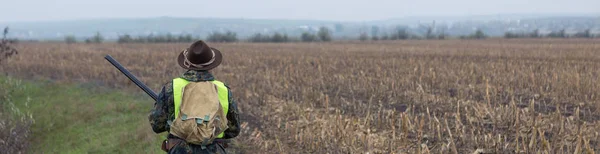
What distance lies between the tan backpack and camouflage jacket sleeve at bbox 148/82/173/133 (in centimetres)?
17

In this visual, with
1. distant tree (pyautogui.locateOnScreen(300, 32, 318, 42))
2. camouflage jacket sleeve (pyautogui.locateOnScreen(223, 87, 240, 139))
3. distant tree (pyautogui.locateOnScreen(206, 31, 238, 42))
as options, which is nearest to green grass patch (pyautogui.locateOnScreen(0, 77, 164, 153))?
camouflage jacket sleeve (pyautogui.locateOnScreen(223, 87, 240, 139))

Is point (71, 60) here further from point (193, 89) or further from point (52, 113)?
point (193, 89)

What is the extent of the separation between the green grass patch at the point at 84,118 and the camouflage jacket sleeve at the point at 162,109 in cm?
525

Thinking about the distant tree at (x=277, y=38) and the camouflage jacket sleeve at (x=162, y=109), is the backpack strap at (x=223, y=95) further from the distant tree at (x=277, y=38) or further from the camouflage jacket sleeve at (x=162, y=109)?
the distant tree at (x=277, y=38)

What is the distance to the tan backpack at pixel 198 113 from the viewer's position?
4477mm

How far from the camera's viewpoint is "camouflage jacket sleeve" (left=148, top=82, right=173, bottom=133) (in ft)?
15.5

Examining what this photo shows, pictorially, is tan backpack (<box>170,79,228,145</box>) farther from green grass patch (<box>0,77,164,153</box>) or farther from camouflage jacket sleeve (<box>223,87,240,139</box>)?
green grass patch (<box>0,77,164,153</box>)

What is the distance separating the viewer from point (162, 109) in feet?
15.7

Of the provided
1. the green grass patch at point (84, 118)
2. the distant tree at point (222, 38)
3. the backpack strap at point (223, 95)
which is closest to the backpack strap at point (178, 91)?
the backpack strap at point (223, 95)

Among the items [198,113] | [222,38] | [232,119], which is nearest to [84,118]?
[232,119]

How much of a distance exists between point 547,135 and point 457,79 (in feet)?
21.7

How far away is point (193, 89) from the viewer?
4.54 m

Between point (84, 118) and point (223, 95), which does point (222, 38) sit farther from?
point (223, 95)

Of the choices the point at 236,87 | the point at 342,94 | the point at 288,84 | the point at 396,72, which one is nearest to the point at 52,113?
A: the point at 236,87
